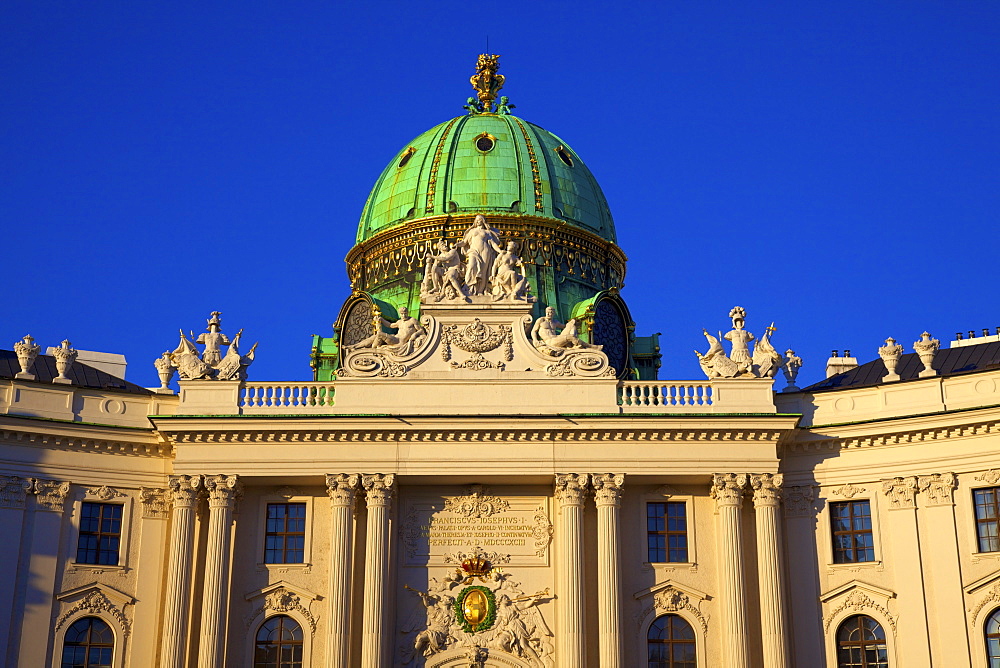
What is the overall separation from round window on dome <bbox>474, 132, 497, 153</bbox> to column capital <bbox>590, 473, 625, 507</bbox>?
16.6 m

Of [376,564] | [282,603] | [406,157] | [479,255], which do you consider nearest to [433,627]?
[376,564]

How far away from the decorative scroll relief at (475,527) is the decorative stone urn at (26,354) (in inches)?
446

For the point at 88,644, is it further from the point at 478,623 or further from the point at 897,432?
the point at 897,432

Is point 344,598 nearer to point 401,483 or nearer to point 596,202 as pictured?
point 401,483

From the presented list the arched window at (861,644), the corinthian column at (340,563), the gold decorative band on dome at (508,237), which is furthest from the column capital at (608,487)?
the gold decorative band on dome at (508,237)

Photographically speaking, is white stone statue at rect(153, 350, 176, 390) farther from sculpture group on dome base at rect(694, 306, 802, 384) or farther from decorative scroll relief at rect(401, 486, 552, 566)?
sculpture group on dome base at rect(694, 306, 802, 384)

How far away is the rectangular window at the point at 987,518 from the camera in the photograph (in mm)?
36906

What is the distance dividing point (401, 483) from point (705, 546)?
853 cm

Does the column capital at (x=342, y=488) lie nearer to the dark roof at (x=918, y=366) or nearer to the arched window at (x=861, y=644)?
the dark roof at (x=918, y=366)

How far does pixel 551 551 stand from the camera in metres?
38.7

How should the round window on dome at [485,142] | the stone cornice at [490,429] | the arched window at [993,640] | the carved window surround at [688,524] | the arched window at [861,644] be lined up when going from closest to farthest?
1. the arched window at [993,640]
2. the arched window at [861,644]
3. the stone cornice at [490,429]
4. the carved window surround at [688,524]
5. the round window on dome at [485,142]

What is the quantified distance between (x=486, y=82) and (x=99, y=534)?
2420 cm

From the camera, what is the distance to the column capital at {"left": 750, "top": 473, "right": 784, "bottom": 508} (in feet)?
125

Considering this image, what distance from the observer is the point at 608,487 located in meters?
38.1
